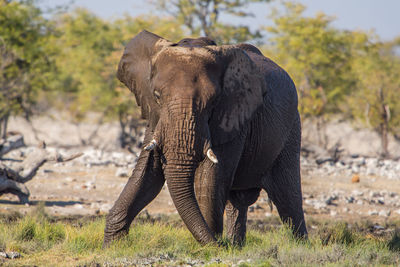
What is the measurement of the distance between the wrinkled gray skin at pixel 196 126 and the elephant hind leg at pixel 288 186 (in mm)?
478

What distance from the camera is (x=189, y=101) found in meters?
5.58

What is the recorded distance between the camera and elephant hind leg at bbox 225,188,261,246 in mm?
7934

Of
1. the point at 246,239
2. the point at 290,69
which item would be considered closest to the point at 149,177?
the point at 246,239

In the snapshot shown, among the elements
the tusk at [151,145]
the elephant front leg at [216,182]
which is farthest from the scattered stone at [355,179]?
the tusk at [151,145]

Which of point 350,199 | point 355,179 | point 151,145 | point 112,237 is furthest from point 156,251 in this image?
point 355,179

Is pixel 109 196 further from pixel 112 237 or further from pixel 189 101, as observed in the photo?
pixel 189 101

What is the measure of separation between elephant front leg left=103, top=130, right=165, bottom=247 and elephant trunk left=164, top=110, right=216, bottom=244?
0.28 m

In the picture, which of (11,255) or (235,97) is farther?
(235,97)

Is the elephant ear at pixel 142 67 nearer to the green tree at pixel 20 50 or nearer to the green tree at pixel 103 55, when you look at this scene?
the green tree at pixel 20 50

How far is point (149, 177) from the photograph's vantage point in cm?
609

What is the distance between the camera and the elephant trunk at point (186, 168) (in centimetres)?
558

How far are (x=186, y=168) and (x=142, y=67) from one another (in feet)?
4.21

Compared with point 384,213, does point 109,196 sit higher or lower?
higher

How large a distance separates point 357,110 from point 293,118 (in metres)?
22.4
